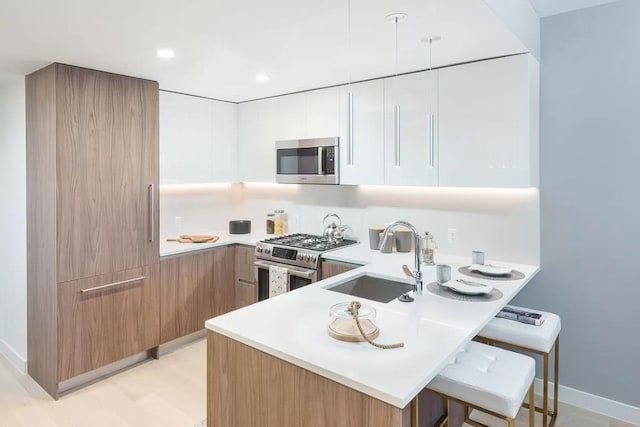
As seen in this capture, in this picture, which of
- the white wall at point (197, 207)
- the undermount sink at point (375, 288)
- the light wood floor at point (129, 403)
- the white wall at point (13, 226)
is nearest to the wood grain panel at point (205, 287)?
the light wood floor at point (129, 403)

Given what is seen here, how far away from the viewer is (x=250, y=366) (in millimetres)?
1615

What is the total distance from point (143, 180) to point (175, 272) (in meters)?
0.85

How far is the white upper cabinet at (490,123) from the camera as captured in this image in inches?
103

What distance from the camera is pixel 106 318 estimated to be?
309cm

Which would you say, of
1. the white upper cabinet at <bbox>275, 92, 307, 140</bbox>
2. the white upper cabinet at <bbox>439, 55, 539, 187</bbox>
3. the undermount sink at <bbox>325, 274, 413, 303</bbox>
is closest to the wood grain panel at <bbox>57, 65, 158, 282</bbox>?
the white upper cabinet at <bbox>275, 92, 307, 140</bbox>

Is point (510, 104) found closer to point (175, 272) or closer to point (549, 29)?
point (549, 29)

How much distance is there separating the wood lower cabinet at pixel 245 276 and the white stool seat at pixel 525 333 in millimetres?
2146

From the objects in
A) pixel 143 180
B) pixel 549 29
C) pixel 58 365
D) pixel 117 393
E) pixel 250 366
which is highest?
pixel 549 29

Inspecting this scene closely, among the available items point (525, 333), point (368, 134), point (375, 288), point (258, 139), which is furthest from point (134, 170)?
point (525, 333)

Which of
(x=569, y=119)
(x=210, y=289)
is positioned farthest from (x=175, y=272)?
(x=569, y=119)

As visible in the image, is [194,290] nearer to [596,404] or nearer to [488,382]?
[488,382]

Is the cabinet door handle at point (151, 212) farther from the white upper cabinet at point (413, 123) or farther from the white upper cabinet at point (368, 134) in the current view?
the white upper cabinet at point (413, 123)

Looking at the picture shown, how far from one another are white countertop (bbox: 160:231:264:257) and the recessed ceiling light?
1.63 metres

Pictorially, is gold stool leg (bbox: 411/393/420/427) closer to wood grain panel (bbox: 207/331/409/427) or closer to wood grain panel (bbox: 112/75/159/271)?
wood grain panel (bbox: 207/331/409/427)
